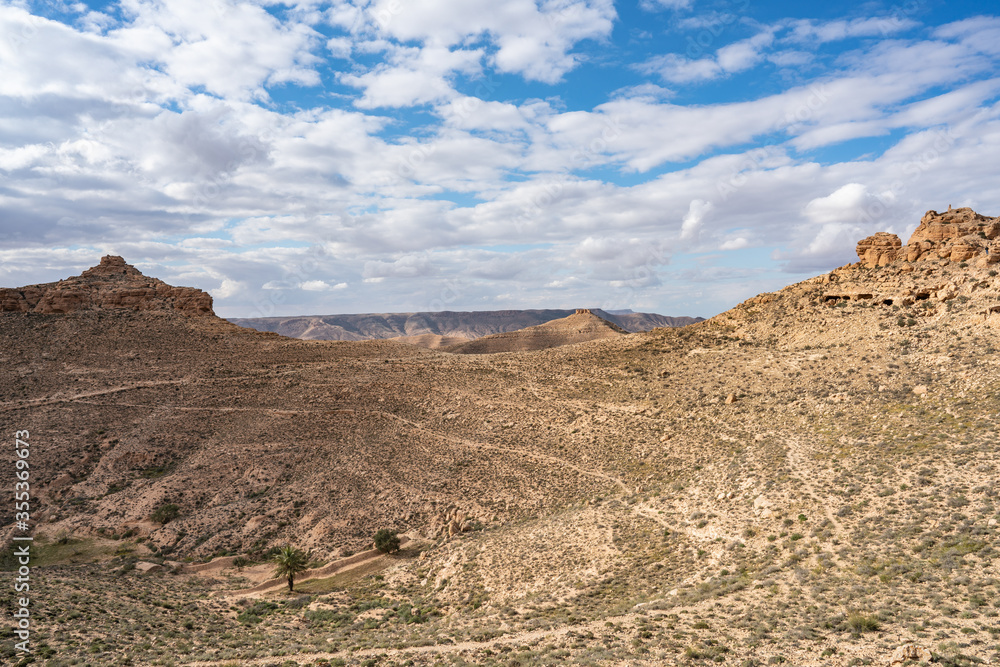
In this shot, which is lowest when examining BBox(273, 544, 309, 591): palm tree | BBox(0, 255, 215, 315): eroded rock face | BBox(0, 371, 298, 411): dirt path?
BBox(273, 544, 309, 591): palm tree

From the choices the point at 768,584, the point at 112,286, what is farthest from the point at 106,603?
the point at 112,286

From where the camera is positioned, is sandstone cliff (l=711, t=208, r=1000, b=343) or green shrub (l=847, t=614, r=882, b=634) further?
sandstone cliff (l=711, t=208, r=1000, b=343)

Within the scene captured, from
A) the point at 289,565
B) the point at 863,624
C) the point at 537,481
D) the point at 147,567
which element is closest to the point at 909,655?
the point at 863,624

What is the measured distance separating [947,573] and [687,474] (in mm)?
13541

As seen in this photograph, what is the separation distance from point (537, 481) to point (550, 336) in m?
90.8

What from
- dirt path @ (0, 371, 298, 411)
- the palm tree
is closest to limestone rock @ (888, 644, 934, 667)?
the palm tree

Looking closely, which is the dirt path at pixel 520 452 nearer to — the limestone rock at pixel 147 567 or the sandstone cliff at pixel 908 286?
the limestone rock at pixel 147 567

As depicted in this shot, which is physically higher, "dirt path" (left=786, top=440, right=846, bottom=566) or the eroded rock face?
the eroded rock face

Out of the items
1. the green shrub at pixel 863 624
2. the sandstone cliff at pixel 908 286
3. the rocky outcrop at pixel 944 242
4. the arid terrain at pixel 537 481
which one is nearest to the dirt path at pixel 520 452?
the arid terrain at pixel 537 481

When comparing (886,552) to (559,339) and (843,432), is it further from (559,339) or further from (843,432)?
(559,339)

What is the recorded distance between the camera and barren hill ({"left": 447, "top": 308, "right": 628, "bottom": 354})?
382 feet

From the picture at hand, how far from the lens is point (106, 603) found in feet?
76.5

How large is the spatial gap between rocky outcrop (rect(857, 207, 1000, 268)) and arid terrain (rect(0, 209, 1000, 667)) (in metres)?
0.20

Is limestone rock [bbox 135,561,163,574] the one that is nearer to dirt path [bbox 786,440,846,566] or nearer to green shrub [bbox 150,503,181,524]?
green shrub [bbox 150,503,181,524]
